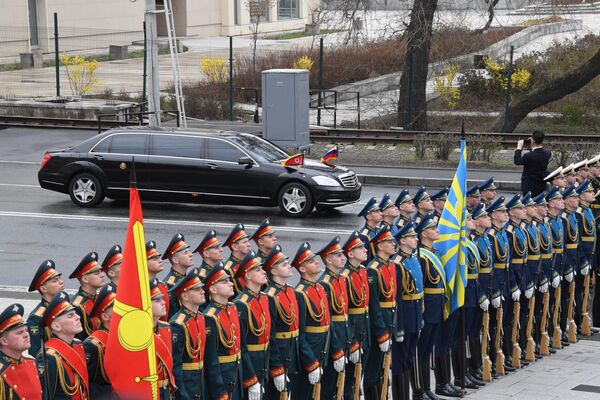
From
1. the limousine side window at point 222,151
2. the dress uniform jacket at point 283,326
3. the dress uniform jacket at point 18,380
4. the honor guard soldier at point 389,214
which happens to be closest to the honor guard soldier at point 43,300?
the dress uniform jacket at point 18,380

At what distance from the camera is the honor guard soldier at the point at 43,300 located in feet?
26.7

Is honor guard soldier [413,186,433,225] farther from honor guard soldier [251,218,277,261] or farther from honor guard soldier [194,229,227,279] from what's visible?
honor guard soldier [194,229,227,279]

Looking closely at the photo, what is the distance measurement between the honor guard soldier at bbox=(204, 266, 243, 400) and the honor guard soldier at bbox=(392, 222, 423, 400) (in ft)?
6.93

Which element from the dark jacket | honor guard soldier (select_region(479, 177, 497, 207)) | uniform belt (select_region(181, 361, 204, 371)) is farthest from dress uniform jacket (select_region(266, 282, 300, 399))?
the dark jacket

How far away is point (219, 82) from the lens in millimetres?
34938

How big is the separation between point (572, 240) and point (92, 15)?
4081 centimetres

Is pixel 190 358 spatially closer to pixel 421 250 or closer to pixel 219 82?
pixel 421 250

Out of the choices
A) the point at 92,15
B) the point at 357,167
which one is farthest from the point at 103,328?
the point at 92,15

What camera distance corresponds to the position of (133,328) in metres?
7.26

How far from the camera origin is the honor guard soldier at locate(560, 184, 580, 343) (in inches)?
514

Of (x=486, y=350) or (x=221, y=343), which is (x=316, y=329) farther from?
(x=486, y=350)

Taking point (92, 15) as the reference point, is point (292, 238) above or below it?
below

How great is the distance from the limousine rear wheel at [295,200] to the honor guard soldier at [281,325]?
1019cm

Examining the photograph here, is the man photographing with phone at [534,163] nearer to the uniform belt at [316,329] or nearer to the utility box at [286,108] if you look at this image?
the uniform belt at [316,329]
